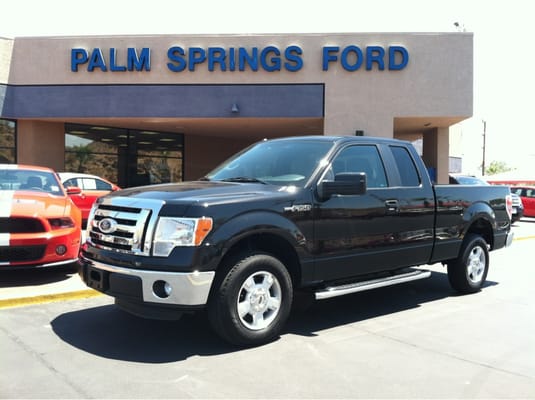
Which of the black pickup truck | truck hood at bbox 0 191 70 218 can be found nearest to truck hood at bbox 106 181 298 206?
the black pickup truck

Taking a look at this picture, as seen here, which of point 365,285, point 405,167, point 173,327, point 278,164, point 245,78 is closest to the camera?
point 173,327

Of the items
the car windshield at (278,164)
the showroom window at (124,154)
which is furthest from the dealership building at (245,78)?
the car windshield at (278,164)

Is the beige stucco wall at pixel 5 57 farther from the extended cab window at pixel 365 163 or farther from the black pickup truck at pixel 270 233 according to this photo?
the extended cab window at pixel 365 163

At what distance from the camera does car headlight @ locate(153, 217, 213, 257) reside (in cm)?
404

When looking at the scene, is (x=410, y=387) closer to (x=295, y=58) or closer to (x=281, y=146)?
(x=281, y=146)

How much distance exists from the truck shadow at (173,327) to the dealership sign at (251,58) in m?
14.0

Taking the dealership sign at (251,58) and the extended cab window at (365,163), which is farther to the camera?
the dealership sign at (251,58)

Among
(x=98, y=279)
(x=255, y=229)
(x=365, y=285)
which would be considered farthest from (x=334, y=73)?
(x=98, y=279)

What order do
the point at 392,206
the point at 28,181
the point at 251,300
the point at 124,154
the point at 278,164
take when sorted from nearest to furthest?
the point at 251,300, the point at 278,164, the point at 392,206, the point at 28,181, the point at 124,154

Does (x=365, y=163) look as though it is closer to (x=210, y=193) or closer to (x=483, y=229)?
(x=210, y=193)

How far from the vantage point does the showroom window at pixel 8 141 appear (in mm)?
19516

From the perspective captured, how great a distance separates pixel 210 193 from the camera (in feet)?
14.4

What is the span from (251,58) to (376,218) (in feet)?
48.9

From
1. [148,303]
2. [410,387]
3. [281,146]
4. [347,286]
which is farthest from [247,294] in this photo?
[281,146]
